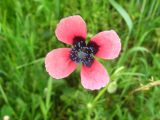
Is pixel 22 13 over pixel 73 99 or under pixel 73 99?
over

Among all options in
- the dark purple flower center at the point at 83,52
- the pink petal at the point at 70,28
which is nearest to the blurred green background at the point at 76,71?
the dark purple flower center at the point at 83,52

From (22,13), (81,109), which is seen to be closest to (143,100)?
(81,109)

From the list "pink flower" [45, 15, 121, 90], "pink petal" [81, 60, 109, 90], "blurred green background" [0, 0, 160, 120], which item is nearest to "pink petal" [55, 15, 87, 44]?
"pink flower" [45, 15, 121, 90]

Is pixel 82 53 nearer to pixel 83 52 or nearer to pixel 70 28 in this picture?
pixel 83 52

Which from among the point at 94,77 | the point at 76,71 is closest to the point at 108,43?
the point at 94,77

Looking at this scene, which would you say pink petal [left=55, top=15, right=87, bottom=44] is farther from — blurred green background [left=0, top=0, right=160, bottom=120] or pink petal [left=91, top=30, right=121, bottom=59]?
blurred green background [left=0, top=0, right=160, bottom=120]

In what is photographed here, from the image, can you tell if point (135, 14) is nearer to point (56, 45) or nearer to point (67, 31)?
point (56, 45)

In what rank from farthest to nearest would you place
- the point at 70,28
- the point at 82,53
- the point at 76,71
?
1. the point at 76,71
2. the point at 82,53
3. the point at 70,28
